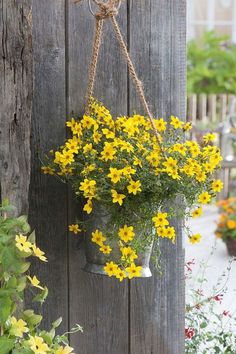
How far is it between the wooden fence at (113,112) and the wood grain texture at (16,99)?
0.01 metres

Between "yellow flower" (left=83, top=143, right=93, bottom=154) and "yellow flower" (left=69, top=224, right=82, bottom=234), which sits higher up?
"yellow flower" (left=83, top=143, right=93, bottom=154)

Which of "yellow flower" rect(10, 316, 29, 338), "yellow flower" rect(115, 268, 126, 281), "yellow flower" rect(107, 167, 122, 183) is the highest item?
"yellow flower" rect(107, 167, 122, 183)

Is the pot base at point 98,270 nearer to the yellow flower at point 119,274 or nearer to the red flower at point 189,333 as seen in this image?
the yellow flower at point 119,274

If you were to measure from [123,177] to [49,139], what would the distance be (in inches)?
12.7

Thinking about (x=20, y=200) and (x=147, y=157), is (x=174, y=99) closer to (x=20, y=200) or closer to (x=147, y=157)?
(x=147, y=157)

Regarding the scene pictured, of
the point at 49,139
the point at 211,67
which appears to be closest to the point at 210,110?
the point at 211,67

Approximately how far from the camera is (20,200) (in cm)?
214

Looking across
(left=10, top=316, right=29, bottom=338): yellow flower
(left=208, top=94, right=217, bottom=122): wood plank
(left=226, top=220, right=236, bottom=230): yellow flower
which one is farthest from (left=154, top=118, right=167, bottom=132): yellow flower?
(left=208, top=94, right=217, bottom=122): wood plank

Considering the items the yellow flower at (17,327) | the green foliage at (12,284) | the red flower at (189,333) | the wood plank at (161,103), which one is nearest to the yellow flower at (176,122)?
the wood plank at (161,103)

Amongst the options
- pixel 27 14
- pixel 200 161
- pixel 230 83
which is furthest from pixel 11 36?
pixel 230 83

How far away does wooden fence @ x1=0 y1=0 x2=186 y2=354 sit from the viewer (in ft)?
7.67

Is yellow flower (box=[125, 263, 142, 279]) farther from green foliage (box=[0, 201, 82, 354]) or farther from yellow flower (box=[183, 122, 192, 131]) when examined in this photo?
yellow flower (box=[183, 122, 192, 131])

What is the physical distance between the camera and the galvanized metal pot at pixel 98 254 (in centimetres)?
225

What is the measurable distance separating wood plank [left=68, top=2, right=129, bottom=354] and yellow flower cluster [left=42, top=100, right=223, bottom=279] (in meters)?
0.12
